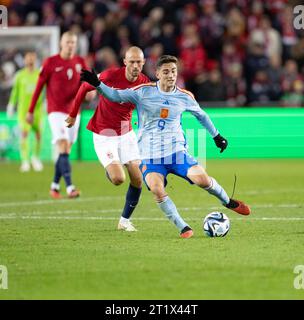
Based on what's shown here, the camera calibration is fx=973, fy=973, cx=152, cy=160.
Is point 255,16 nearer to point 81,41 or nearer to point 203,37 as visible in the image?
point 203,37

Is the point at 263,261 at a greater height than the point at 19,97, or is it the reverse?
the point at 19,97

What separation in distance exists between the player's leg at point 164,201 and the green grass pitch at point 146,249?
153mm

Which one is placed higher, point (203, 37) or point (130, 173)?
point (203, 37)

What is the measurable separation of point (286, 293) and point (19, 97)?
534 inches

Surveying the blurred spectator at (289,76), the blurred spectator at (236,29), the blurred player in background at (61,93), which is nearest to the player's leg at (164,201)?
the blurred player in background at (61,93)

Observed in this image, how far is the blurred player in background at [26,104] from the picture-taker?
19516 mm

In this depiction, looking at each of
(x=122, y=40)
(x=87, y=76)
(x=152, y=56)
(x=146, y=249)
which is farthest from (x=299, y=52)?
(x=146, y=249)

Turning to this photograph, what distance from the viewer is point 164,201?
32.6 ft

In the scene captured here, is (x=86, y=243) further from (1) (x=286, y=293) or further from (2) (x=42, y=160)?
(2) (x=42, y=160)

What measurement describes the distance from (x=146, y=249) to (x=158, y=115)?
1.57 m

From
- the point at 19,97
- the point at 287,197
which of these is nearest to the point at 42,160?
the point at 19,97
